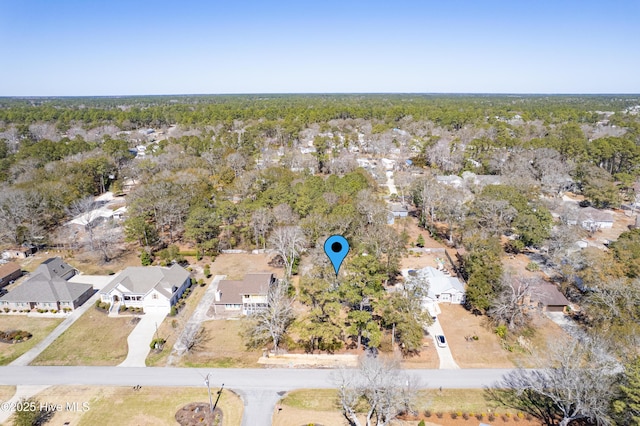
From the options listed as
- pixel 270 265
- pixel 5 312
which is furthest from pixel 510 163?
pixel 5 312

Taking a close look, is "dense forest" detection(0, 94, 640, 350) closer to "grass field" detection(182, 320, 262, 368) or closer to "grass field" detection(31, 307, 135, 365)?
"grass field" detection(182, 320, 262, 368)

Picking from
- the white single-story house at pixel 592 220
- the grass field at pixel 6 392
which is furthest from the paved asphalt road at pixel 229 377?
the white single-story house at pixel 592 220

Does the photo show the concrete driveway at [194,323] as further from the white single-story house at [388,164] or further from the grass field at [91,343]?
the white single-story house at [388,164]

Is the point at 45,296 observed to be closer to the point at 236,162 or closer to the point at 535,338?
the point at 236,162

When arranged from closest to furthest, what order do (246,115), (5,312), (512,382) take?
(512,382) < (5,312) < (246,115)

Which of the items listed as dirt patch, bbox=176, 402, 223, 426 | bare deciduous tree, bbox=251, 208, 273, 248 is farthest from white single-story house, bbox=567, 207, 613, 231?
dirt patch, bbox=176, 402, 223, 426

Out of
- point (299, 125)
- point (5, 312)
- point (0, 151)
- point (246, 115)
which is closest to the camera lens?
point (5, 312)

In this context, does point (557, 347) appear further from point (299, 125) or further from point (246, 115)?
point (246, 115)
